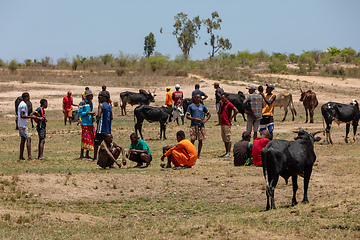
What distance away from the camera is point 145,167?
14203mm

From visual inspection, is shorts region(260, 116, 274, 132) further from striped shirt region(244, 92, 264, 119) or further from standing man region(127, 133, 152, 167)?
standing man region(127, 133, 152, 167)

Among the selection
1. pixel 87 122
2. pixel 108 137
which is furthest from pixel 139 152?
pixel 87 122

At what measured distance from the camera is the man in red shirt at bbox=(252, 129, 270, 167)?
44.3 feet

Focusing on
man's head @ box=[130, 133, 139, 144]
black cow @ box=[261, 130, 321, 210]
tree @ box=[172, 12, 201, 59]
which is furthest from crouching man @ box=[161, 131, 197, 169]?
tree @ box=[172, 12, 201, 59]

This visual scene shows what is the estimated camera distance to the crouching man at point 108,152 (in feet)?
44.4

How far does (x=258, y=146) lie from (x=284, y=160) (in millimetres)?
4356

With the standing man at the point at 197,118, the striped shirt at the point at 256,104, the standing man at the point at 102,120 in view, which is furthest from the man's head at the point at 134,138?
the striped shirt at the point at 256,104

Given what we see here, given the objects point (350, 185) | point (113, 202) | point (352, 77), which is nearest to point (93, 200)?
point (113, 202)

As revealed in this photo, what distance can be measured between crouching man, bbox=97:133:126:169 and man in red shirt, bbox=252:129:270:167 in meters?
3.35

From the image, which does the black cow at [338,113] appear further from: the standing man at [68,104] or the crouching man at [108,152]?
the standing man at [68,104]

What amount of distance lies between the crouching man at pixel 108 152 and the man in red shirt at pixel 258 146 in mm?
3347

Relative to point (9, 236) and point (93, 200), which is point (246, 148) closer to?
point (93, 200)

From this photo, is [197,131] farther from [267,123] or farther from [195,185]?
[195,185]

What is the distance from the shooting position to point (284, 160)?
9.24 metres
